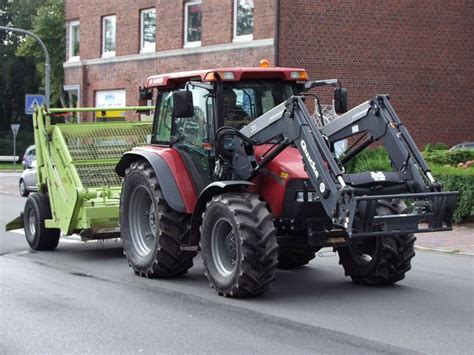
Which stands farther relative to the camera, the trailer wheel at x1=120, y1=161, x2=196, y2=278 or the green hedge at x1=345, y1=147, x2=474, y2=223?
the green hedge at x1=345, y1=147, x2=474, y2=223

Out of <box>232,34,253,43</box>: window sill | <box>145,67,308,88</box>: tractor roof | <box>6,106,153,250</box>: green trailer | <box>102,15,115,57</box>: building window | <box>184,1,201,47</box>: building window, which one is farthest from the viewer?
<box>102,15,115,57</box>: building window

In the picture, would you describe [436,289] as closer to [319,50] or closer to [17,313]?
[17,313]

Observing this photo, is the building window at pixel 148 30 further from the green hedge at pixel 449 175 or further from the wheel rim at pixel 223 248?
the wheel rim at pixel 223 248

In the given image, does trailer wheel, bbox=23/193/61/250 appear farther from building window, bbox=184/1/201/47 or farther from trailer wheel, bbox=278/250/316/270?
building window, bbox=184/1/201/47

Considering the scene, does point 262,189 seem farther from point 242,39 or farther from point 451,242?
point 242,39

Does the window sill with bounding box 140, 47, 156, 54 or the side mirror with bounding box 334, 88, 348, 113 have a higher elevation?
the window sill with bounding box 140, 47, 156, 54

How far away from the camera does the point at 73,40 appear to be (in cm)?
3641

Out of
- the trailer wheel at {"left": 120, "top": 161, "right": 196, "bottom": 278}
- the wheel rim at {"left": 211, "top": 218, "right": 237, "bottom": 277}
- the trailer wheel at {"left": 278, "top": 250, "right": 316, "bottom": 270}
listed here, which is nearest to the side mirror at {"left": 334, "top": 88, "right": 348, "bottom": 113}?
the trailer wheel at {"left": 278, "top": 250, "right": 316, "bottom": 270}

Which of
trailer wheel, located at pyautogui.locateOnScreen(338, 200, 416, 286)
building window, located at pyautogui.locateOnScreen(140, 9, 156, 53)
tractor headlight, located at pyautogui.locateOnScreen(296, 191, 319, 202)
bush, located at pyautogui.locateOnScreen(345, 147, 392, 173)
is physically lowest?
trailer wheel, located at pyautogui.locateOnScreen(338, 200, 416, 286)

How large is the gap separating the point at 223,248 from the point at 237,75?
204 cm

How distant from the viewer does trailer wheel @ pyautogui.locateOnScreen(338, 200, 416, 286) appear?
9.00 metres

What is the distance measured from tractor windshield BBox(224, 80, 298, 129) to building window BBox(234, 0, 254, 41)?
17.5 m

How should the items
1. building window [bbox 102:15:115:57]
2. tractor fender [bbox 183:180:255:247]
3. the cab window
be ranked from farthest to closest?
building window [bbox 102:15:115:57] < the cab window < tractor fender [bbox 183:180:255:247]

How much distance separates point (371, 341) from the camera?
671 cm
